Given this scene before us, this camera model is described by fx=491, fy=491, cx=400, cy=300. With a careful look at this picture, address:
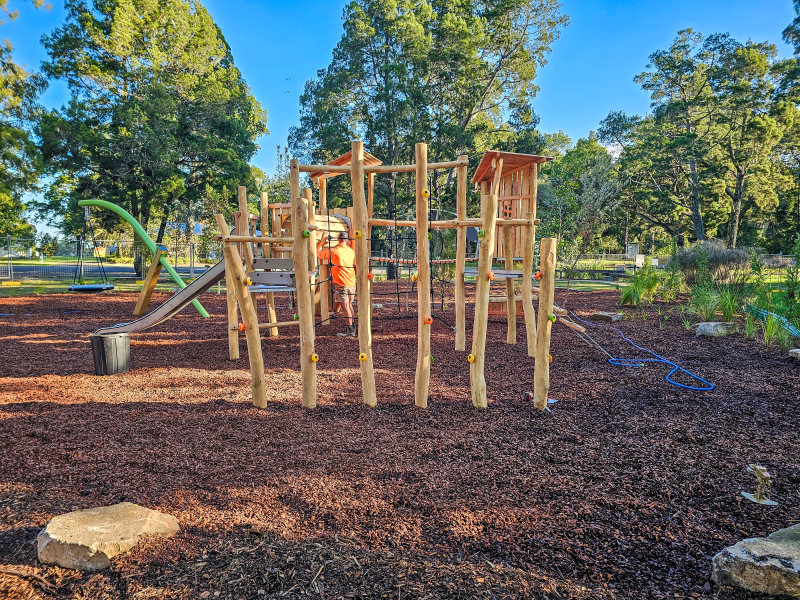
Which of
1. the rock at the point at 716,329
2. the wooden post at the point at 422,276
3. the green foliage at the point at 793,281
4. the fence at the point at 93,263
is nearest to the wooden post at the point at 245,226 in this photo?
the wooden post at the point at 422,276

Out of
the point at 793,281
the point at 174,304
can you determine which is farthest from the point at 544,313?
the point at 793,281

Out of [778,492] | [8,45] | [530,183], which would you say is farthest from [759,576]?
[8,45]

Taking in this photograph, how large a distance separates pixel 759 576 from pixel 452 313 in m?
7.79

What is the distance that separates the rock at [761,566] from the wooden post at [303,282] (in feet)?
9.62

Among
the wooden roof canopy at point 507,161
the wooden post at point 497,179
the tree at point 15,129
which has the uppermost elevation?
the tree at point 15,129

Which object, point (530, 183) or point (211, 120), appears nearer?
point (530, 183)

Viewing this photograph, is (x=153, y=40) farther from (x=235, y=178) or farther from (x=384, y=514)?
(x=384, y=514)

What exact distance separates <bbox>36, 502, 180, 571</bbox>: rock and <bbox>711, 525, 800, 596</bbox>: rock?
7.35 ft

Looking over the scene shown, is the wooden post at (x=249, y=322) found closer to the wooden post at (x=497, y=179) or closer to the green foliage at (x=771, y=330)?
the wooden post at (x=497, y=179)

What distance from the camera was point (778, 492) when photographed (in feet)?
8.26

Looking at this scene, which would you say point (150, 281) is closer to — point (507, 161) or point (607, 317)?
point (507, 161)

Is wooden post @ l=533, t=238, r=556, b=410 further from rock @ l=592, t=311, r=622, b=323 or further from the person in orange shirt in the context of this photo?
rock @ l=592, t=311, r=622, b=323

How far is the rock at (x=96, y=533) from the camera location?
6.44 feet

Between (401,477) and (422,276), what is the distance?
1.65 metres
